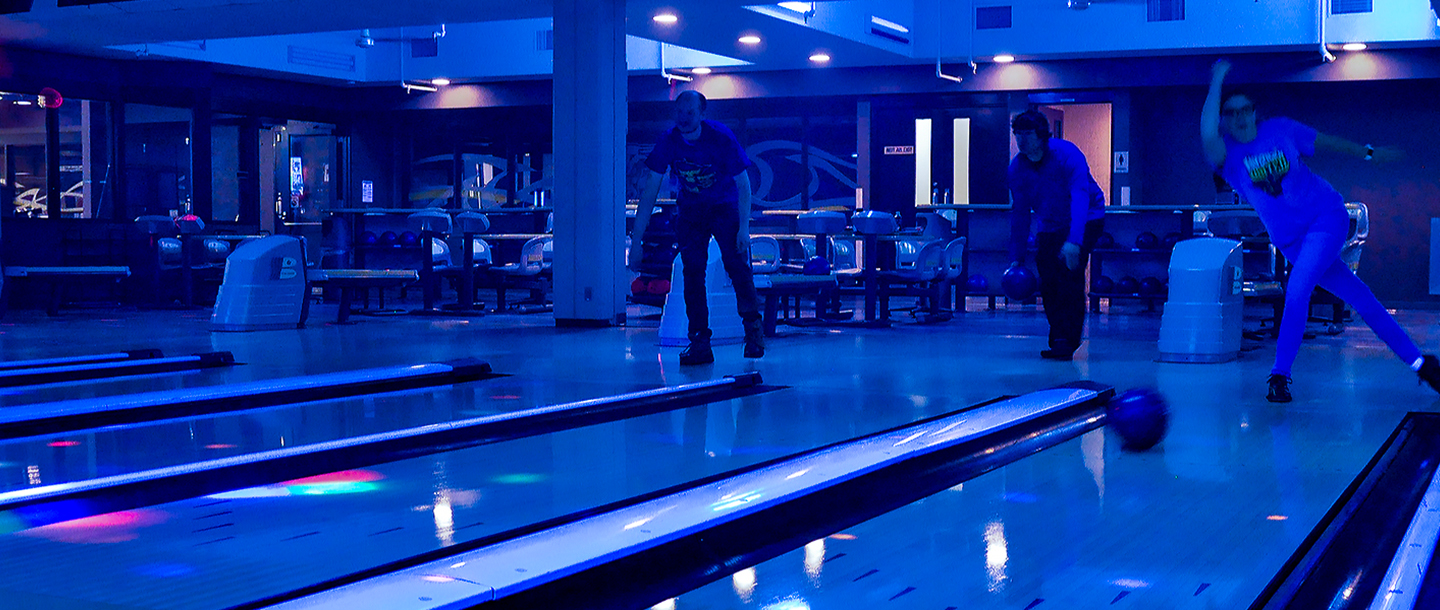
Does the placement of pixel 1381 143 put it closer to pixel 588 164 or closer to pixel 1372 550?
pixel 588 164

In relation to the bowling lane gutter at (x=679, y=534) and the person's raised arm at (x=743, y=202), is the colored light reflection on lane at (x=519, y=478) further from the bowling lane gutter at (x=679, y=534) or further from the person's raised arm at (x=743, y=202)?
the person's raised arm at (x=743, y=202)

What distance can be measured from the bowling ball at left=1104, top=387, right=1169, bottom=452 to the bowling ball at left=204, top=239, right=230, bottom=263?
11.9 m

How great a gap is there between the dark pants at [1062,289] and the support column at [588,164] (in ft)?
12.1

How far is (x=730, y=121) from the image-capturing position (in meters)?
17.0

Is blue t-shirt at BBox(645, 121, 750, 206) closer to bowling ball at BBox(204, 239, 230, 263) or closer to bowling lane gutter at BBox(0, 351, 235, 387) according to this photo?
bowling lane gutter at BBox(0, 351, 235, 387)

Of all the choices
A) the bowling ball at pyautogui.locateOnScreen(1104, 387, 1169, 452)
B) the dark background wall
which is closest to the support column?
the bowling ball at pyautogui.locateOnScreen(1104, 387, 1169, 452)

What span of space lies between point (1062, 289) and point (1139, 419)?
10.8 feet

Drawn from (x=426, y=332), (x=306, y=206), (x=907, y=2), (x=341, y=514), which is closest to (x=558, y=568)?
(x=341, y=514)

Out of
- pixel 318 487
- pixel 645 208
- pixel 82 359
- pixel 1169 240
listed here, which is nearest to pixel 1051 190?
pixel 645 208

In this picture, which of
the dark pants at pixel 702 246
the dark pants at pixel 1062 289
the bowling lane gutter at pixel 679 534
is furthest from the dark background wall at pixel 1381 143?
the bowling lane gutter at pixel 679 534

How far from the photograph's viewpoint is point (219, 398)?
16.1ft

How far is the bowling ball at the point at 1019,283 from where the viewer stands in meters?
6.65

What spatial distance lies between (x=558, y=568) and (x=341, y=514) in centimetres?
91

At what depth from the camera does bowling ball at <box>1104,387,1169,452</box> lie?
3.69 meters
